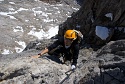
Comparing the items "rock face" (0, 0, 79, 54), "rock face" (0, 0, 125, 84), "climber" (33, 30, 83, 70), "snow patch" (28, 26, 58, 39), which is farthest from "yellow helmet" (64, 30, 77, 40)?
"snow patch" (28, 26, 58, 39)

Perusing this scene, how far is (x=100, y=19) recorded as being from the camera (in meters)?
17.4

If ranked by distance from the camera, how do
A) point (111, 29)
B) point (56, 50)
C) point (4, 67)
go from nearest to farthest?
point (4, 67)
point (56, 50)
point (111, 29)

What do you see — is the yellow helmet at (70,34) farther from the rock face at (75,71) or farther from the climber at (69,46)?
the rock face at (75,71)

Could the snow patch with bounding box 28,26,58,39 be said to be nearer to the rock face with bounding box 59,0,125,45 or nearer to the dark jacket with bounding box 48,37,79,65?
the rock face with bounding box 59,0,125,45

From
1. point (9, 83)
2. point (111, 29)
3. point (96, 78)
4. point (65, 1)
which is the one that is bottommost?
point (65, 1)

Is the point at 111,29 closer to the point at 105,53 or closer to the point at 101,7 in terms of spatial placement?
the point at 101,7

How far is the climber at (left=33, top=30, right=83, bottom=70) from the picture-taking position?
9.09 m

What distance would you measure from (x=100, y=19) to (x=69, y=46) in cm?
825

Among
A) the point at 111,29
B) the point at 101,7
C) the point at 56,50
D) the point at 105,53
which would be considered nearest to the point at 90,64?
the point at 105,53

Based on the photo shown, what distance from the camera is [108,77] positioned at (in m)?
6.47

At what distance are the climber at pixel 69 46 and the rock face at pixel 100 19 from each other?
18.9 ft

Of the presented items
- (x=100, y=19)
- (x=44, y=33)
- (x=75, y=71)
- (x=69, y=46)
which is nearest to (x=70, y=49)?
(x=69, y=46)

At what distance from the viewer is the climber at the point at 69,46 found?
909 cm

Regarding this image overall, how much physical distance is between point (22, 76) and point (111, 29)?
838 centimetres
